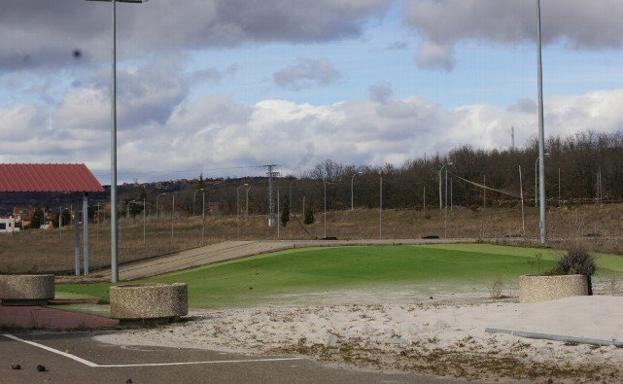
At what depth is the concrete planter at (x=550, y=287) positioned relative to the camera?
60.1ft

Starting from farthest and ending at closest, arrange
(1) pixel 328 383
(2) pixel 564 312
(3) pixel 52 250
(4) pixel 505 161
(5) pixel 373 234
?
(4) pixel 505 161, (5) pixel 373 234, (3) pixel 52 250, (2) pixel 564 312, (1) pixel 328 383

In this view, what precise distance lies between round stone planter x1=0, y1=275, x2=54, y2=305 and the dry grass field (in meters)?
29.0

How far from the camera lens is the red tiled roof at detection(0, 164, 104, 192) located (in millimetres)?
43281

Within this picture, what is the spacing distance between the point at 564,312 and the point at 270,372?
568 cm

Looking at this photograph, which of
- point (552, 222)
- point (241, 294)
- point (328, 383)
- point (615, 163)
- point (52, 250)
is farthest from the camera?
point (615, 163)

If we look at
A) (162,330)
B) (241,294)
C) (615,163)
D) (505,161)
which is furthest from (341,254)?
(505,161)

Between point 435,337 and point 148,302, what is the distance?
5675 mm

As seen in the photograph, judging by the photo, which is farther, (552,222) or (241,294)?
(552,222)

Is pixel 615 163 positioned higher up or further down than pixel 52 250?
higher up

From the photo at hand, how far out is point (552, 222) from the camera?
74.8m

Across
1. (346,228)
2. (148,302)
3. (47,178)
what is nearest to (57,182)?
(47,178)

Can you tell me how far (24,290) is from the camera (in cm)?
2467

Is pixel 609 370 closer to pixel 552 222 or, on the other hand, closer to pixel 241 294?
pixel 241 294

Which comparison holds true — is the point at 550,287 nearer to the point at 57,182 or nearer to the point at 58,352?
the point at 58,352
